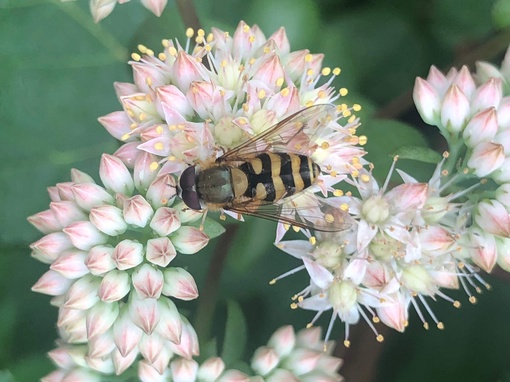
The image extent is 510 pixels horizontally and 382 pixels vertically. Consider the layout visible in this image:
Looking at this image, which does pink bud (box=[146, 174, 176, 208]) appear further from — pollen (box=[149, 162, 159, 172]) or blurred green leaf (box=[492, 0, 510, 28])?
blurred green leaf (box=[492, 0, 510, 28])

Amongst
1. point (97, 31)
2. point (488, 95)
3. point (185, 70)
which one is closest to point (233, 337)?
point (185, 70)

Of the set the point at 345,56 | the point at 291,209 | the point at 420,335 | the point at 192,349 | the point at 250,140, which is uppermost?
the point at 345,56

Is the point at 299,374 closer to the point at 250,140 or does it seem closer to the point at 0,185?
the point at 250,140

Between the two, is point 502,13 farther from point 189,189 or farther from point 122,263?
point 122,263

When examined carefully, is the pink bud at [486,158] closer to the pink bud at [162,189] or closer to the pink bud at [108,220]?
the pink bud at [162,189]

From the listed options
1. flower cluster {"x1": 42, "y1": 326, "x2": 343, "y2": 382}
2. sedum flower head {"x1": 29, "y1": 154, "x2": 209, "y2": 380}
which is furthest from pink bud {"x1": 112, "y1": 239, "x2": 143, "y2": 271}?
flower cluster {"x1": 42, "y1": 326, "x2": 343, "y2": 382}

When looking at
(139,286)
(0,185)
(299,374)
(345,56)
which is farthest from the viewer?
(345,56)

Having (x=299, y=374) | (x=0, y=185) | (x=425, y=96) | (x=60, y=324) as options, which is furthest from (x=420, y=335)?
(x=0, y=185)

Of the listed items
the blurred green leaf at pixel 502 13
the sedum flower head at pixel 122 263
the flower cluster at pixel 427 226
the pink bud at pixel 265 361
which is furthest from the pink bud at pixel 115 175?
the blurred green leaf at pixel 502 13

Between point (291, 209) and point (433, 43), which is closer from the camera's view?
point (291, 209)
